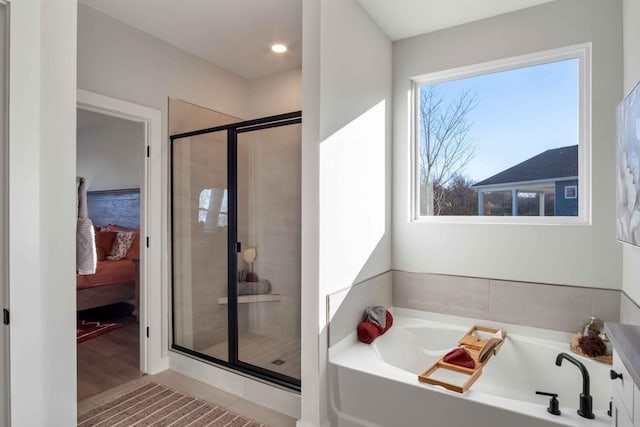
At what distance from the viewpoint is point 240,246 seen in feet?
9.05

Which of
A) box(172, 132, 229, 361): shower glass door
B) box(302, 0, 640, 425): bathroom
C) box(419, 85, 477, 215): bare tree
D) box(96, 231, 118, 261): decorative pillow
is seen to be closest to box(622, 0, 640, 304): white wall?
box(302, 0, 640, 425): bathroom

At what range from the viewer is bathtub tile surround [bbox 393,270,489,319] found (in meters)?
2.57

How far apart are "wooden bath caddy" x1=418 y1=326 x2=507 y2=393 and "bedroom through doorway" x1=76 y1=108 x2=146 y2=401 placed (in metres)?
2.06

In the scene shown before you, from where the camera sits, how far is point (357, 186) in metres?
2.41

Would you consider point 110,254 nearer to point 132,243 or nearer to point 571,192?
point 132,243

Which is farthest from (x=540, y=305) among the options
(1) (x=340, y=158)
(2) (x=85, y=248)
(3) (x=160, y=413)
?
(2) (x=85, y=248)

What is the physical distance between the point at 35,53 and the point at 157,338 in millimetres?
2232

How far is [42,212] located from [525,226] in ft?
8.96

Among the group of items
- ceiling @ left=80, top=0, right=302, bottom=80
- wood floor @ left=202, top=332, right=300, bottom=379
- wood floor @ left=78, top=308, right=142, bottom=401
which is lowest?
wood floor @ left=78, top=308, right=142, bottom=401

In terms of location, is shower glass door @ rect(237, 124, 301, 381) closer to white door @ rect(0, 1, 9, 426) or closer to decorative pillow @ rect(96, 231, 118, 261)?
white door @ rect(0, 1, 9, 426)

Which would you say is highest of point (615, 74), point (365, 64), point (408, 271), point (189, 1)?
point (189, 1)

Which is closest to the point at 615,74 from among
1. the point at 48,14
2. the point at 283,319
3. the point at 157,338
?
the point at 283,319

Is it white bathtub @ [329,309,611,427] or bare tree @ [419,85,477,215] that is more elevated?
bare tree @ [419,85,477,215]

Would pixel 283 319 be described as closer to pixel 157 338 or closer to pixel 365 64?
pixel 157 338
